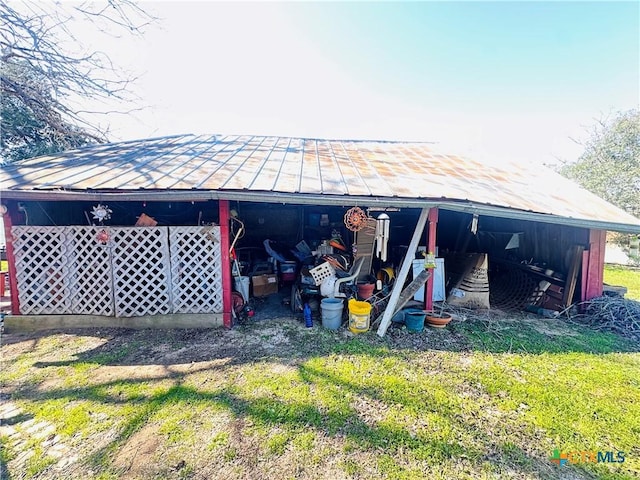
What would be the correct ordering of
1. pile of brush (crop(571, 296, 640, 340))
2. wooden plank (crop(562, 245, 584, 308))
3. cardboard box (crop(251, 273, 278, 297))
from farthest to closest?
cardboard box (crop(251, 273, 278, 297))
wooden plank (crop(562, 245, 584, 308))
pile of brush (crop(571, 296, 640, 340))

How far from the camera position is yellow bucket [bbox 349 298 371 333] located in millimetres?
4160

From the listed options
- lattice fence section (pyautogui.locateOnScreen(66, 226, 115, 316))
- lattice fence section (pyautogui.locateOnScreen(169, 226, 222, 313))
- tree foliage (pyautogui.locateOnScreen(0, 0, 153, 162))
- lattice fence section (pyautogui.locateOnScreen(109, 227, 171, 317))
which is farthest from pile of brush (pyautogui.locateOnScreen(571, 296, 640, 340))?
tree foliage (pyautogui.locateOnScreen(0, 0, 153, 162))

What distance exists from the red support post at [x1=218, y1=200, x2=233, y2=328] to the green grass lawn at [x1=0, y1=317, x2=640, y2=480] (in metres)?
0.33

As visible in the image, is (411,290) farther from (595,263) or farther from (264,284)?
(595,263)

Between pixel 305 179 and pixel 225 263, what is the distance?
6.05 ft

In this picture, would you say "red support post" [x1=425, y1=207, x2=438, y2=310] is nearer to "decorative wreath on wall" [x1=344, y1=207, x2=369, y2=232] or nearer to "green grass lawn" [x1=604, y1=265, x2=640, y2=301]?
"decorative wreath on wall" [x1=344, y1=207, x2=369, y2=232]

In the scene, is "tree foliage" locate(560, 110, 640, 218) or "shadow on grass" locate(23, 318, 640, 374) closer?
"shadow on grass" locate(23, 318, 640, 374)

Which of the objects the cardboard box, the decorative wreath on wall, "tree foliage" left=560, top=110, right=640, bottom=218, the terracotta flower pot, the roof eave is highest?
"tree foliage" left=560, top=110, right=640, bottom=218

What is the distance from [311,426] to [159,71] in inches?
388

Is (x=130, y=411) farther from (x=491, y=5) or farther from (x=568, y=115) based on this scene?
(x=568, y=115)

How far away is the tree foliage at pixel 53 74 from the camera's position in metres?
6.46

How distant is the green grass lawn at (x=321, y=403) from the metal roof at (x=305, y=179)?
79.6 inches

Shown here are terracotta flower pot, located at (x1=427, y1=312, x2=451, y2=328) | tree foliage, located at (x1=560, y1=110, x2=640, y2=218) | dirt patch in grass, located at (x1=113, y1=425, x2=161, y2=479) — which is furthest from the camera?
tree foliage, located at (x1=560, y1=110, x2=640, y2=218)

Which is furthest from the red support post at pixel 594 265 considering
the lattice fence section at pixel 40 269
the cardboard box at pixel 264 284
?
the lattice fence section at pixel 40 269
